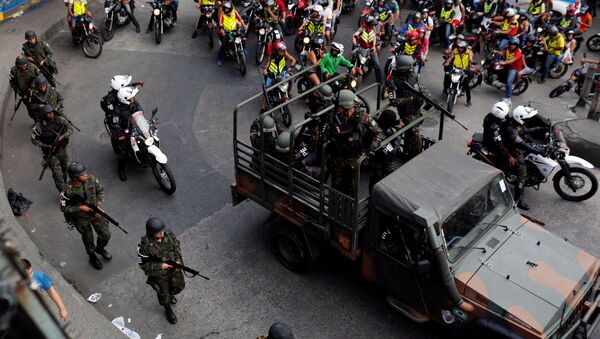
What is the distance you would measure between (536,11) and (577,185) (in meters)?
6.95

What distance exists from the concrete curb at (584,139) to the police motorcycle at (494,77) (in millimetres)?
1922

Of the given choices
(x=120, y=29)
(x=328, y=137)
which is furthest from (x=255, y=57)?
(x=328, y=137)

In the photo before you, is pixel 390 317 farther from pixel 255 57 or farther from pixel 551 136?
pixel 255 57

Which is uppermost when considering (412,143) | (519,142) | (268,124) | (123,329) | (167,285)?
(268,124)

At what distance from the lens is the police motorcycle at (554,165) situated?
30.6 feet

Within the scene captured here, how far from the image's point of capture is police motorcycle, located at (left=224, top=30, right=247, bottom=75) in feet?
44.3

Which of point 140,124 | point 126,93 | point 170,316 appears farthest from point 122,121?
point 170,316

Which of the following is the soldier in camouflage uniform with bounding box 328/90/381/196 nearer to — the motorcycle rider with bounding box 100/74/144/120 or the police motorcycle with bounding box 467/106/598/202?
the police motorcycle with bounding box 467/106/598/202

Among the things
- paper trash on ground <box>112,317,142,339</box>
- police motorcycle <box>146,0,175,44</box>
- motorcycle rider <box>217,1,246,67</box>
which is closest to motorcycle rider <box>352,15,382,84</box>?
motorcycle rider <box>217,1,246,67</box>

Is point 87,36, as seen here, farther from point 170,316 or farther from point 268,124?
point 170,316

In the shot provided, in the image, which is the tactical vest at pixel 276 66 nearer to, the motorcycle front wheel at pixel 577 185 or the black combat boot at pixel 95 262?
the black combat boot at pixel 95 262

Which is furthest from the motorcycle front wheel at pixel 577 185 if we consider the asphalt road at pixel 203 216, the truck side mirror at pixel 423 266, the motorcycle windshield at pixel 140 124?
the motorcycle windshield at pixel 140 124

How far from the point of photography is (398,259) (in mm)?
6773

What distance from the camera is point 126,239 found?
9.04 meters
